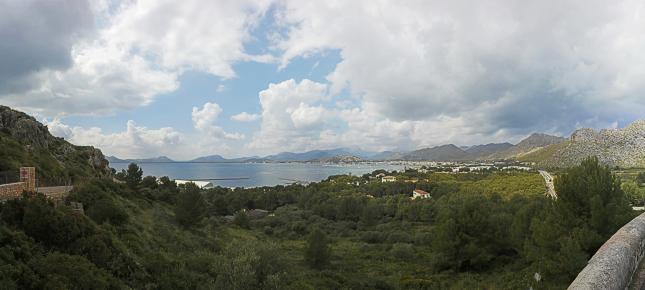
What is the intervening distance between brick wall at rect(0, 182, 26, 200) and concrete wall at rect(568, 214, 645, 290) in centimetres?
2008

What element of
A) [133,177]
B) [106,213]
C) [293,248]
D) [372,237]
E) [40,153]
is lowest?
[372,237]

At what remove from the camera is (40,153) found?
3191cm

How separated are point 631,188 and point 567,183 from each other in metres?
55.2

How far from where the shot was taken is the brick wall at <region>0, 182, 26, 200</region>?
16.3 meters

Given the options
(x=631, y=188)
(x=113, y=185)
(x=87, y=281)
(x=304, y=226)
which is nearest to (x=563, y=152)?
(x=631, y=188)

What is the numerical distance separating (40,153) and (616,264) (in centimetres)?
3822

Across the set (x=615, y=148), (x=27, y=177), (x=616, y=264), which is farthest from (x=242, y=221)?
(x=615, y=148)

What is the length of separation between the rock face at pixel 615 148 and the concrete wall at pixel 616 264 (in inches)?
5143

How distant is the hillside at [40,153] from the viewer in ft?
83.7

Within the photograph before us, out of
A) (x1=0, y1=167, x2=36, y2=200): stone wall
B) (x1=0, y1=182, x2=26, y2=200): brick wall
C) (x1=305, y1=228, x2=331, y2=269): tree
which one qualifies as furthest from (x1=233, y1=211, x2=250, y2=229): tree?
(x1=0, y1=182, x2=26, y2=200): brick wall

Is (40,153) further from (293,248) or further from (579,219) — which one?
(579,219)

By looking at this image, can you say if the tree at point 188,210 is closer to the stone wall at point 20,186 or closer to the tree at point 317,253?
the tree at point 317,253

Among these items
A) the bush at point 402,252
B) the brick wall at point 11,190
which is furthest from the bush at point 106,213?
the bush at point 402,252

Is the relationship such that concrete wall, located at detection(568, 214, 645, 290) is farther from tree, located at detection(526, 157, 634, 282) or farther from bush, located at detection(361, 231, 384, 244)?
bush, located at detection(361, 231, 384, 244)
